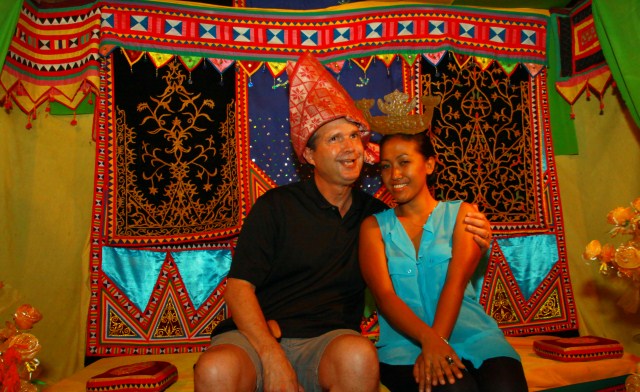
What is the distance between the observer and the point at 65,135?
322cm

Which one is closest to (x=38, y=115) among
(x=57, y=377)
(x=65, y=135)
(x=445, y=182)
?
(x=65, y=135)

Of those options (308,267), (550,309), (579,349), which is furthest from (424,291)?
(550,309)

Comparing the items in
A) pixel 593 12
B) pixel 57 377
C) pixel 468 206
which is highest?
pixel 593 12

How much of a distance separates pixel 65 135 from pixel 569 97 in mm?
2940

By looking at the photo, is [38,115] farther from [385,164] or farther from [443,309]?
[443,309]

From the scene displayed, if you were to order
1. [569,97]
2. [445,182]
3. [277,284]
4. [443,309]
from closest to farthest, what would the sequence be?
[443,309]
[277,284]
[445,182]
[569,97]

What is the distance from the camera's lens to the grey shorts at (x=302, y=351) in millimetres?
1960

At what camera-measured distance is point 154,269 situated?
10.0ft

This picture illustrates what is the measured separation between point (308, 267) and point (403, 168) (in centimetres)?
55

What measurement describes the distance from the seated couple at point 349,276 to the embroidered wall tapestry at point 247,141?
0.74 m

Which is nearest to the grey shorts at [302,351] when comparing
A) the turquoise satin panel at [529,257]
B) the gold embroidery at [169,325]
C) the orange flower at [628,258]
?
the gold embroidery at [169,325]

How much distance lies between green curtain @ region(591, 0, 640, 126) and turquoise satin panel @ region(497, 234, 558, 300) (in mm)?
884

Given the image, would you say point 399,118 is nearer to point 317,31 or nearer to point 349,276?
point 349,276

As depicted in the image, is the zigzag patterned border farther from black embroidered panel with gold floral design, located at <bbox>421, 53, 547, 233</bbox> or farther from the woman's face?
the woman's face
